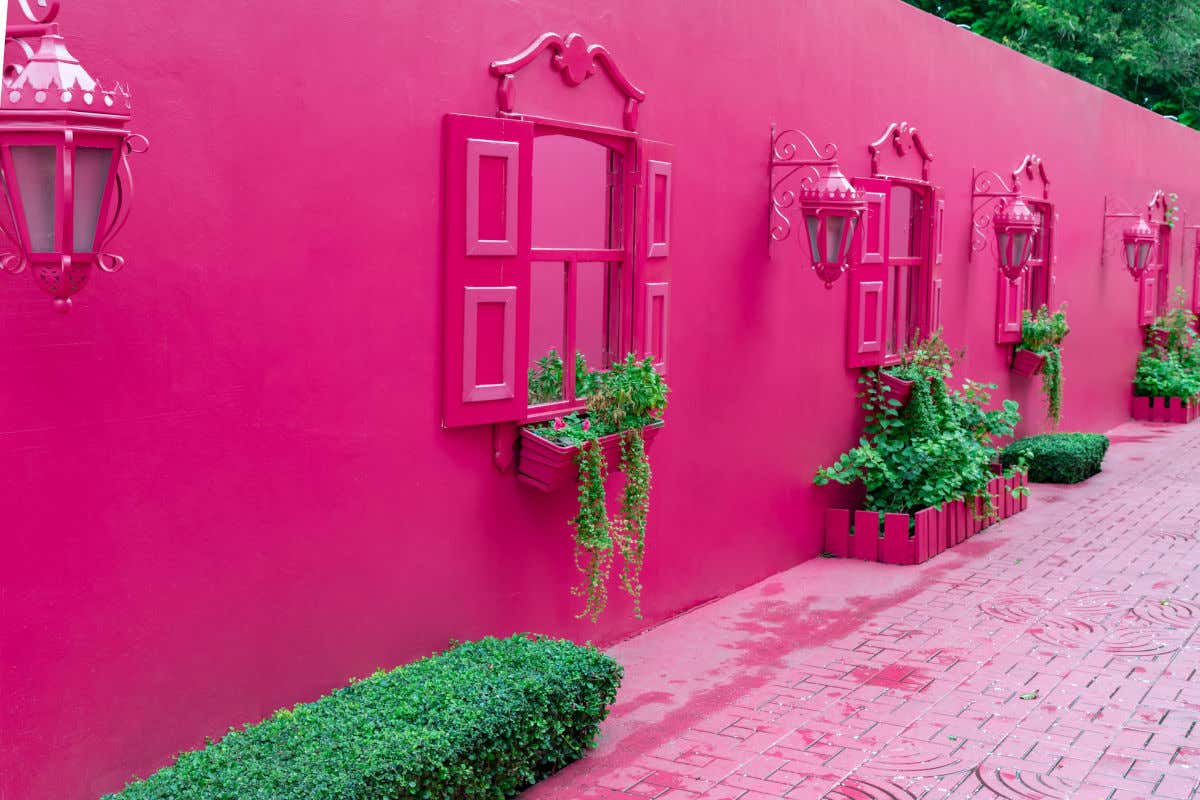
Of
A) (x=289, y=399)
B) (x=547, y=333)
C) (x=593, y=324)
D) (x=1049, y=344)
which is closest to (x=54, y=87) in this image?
(x=289, y=399)

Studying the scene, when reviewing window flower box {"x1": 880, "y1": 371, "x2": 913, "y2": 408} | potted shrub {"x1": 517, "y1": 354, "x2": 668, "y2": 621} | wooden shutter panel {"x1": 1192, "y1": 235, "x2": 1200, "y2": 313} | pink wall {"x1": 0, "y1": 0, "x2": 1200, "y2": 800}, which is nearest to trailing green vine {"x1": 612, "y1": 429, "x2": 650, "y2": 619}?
potted shrub {"x1": 517, "y1": 354, "x2": 668, "y2": 621}

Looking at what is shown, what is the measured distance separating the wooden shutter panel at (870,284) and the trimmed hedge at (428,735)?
4.48 meters

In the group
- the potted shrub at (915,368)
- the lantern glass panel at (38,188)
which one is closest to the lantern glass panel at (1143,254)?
the potted shrub at (915,368)

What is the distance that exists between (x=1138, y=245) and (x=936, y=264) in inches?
229

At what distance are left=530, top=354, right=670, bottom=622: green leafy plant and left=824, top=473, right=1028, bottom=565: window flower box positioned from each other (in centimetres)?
293

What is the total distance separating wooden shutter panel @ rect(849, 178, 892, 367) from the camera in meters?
8.97

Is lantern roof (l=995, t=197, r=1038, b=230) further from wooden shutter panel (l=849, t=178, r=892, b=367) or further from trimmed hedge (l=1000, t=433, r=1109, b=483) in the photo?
wooden shutter panel (l=849, t=178, r=892, b=367)

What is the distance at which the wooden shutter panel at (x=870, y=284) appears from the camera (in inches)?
353

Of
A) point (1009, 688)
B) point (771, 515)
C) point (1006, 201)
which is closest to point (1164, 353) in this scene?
point (1006, 201)

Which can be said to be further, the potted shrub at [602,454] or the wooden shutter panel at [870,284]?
the wooden shutter panel at [870,284]

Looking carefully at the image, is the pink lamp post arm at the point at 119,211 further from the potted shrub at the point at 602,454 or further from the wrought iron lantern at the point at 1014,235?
the wrought iron lantern at the point at 1014,235

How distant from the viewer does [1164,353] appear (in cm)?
1777

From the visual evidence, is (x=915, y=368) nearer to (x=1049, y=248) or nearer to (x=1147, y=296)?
(x=1049, y=248)

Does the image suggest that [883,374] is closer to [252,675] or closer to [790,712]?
[790,712]
